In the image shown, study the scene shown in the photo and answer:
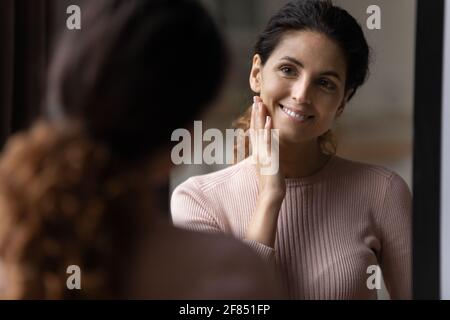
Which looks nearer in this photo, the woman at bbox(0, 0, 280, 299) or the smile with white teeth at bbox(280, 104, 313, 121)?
the woman at bbox(0, 0, 280, 299)

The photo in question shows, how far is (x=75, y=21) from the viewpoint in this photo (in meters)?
0.85

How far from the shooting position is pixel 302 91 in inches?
33.4

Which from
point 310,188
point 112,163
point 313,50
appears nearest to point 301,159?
point 310,188

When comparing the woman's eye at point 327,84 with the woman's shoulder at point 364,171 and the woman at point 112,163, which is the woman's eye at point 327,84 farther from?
the woman at point 112,163

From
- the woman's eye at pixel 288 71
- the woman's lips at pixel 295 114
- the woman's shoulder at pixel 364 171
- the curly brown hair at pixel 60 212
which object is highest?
the woman's eye at pixel 288 71

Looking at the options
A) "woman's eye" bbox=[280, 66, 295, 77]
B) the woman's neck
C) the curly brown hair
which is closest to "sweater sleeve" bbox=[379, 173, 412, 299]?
the woman's neck

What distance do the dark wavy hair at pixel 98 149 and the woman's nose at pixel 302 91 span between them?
0.24 meters

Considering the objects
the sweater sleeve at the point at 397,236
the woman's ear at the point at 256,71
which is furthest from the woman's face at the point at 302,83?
the sweater sleeve at the point at 397,236

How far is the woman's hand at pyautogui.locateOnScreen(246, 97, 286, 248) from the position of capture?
2.81 feet

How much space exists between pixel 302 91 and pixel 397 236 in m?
0.25

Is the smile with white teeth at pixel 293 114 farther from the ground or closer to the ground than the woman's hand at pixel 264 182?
farther from the ground

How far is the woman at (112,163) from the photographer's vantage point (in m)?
0.59

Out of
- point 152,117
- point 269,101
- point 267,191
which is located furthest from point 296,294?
point 152,117

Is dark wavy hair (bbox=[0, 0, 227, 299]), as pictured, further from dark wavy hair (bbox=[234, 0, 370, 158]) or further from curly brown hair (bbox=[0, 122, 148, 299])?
dark wavy hair (bbox=[234, 0, 370, 158])
